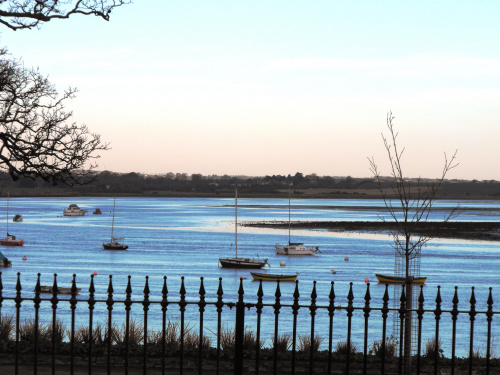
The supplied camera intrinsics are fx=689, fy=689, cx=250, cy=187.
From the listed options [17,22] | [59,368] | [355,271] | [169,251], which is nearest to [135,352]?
[59,368]

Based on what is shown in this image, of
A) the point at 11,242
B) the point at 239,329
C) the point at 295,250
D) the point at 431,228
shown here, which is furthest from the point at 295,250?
the point at 239,329

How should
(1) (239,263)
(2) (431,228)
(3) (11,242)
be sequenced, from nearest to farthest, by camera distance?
(1) (239,263) < (3) (11,242) < (2) (431,228)

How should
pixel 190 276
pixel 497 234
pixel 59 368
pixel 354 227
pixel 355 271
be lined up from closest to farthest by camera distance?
pixel 59 368 → pixel 190 276 → pixel 355 271 → pixel 497 234 → pixel 354 227

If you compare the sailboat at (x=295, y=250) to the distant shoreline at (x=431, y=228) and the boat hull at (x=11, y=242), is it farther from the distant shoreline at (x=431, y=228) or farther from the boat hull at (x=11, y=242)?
the boat hull at (x=11, y=242)

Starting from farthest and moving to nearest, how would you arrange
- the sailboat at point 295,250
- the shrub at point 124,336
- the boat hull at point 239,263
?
1. the sailboat at point 295,250
2. the boat hull at point 239,263
3. the shrub at point 124,336

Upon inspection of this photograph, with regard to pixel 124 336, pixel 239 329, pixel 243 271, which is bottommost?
pixel 243 271

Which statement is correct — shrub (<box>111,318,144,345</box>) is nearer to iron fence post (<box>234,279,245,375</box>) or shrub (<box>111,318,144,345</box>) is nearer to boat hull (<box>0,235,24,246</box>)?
Result: iron fence post (<box>234,279,245,375</box>)

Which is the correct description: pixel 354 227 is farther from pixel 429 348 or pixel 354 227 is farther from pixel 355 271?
pixel 429 348

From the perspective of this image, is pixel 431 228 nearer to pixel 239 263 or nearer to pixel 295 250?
pixel 295 250

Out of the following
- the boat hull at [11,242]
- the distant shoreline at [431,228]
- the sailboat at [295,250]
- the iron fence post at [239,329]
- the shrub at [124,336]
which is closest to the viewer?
the iron fence post at [239,329]

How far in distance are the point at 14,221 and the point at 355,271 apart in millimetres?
100935

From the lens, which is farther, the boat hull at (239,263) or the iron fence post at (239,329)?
the boat hull at (239,263)

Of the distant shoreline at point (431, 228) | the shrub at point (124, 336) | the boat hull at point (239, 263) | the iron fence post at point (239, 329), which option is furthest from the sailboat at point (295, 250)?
the iron fence post at point (239, 329)

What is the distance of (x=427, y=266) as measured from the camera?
70625mm
